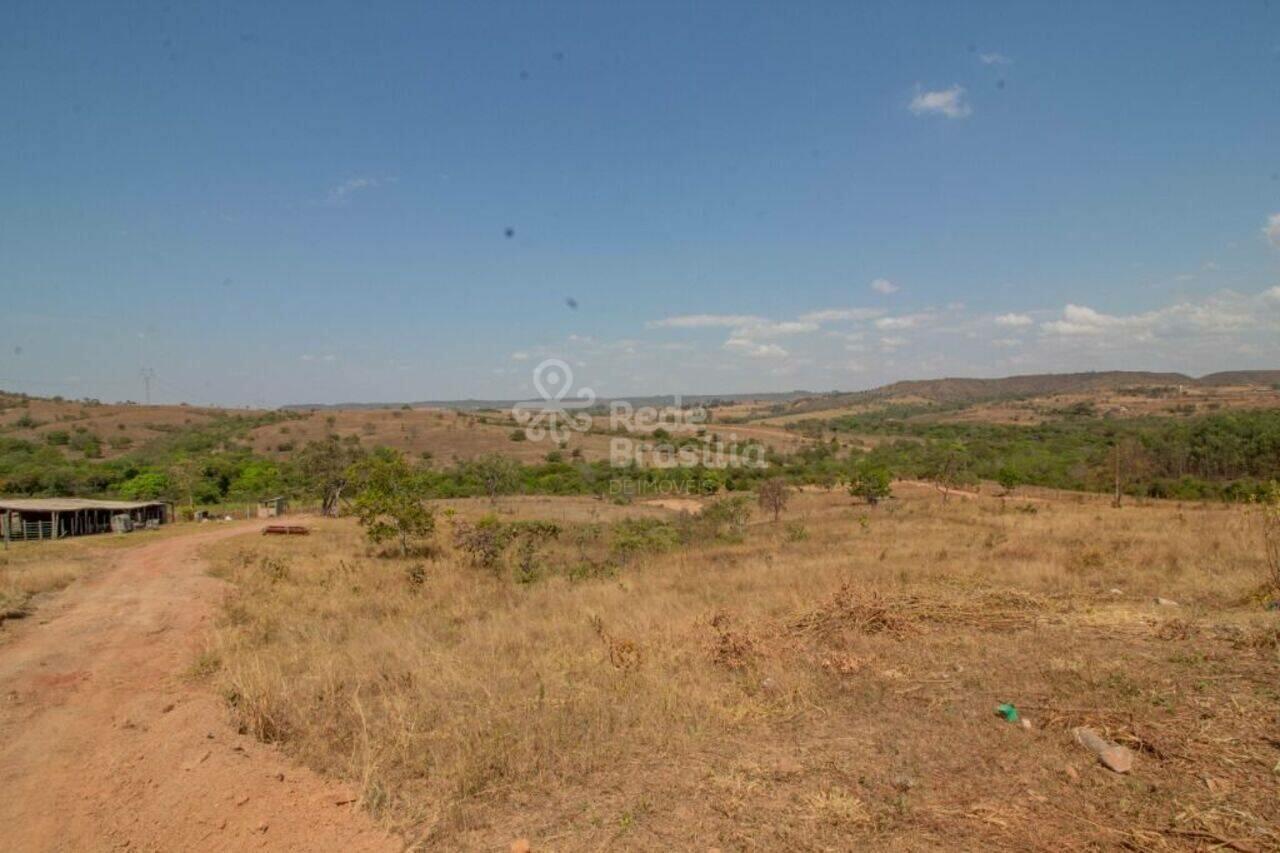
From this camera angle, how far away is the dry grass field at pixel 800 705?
156 inches

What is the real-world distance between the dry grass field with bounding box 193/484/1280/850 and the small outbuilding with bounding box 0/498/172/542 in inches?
758

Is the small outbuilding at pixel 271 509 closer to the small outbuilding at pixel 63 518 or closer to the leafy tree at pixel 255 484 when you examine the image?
the small outbuilding at pixel 63 518

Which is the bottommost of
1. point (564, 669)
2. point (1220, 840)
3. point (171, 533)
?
point (171, 533)

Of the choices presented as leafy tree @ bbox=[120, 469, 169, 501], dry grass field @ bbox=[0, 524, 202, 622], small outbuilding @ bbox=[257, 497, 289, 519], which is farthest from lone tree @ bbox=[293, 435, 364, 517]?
leafy tree @ bbox=[120, 469, 169, 501]

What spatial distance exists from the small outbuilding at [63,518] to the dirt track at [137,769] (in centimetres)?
1992

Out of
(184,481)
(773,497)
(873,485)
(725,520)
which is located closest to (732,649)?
(725,520)

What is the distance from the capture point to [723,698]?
234 inches

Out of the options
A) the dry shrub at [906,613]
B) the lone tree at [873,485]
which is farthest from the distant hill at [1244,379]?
the dry shrub at [906,613]

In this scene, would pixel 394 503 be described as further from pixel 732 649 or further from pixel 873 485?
pixel 873 485

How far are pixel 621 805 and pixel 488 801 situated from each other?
926mm

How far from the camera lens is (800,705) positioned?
5.71m

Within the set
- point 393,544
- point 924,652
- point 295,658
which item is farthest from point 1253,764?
point 393,544

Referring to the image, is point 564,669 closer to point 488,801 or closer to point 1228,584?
point 488,801

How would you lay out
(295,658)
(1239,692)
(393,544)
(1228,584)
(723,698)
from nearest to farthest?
(1239,692), (723,698), (295,658), (1228,584), (393,544)
